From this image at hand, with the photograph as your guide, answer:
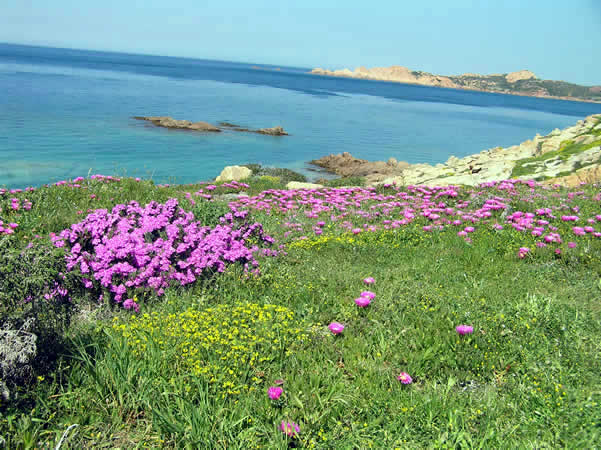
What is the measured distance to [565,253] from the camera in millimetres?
7609

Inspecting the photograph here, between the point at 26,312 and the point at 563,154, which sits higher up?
the point at 563,154

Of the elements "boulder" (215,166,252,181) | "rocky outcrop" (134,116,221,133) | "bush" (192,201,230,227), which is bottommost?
"boulder" (215,166,252,181)

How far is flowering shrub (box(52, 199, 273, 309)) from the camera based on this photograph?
5469mm

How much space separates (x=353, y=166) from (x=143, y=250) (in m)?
27.3

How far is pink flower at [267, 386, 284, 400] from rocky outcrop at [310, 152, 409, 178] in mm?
Result: 26763

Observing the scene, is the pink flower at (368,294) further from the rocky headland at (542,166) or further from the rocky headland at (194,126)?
the rocky headland at (194,126)

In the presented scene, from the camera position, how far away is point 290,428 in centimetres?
335

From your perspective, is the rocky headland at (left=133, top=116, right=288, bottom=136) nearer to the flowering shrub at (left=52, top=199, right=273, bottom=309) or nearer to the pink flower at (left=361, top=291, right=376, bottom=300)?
the flowering shrub at (left=52, top=199, right=273, bottom=309)

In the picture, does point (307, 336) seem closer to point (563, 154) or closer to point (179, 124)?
point (563, 154)

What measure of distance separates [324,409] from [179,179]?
895 inches

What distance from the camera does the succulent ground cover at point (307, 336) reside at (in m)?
3.41

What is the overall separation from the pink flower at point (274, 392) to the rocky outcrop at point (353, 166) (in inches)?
1054

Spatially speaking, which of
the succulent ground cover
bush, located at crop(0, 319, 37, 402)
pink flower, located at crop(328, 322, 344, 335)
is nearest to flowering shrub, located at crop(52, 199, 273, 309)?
the succulent ground cover

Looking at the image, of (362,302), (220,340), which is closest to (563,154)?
(362,302)
